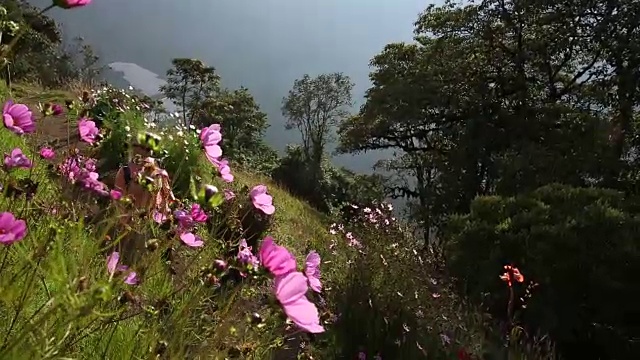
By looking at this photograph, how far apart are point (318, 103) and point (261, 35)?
170 ft

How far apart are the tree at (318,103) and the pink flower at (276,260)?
70.8 feet

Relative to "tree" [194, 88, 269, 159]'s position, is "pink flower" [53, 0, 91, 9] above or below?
above

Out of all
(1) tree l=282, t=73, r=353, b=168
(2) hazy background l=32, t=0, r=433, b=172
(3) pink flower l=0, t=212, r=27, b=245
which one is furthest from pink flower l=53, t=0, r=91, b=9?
(2) hazy background l=32, t=0, r=433, b=172

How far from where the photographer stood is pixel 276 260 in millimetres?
583

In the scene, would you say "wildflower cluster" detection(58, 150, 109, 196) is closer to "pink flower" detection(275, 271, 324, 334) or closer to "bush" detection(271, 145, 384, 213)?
"pink flower" detection(275, 271, 324, 334)

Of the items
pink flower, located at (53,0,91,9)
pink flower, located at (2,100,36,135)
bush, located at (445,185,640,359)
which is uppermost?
pink flower, located at (53,0,91,9)

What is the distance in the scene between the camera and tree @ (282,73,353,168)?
2245 cm

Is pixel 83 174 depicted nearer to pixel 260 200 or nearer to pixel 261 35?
pixel 260 200

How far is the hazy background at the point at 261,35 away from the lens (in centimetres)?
5809

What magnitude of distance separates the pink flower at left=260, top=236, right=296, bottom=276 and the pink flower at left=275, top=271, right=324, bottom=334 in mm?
17

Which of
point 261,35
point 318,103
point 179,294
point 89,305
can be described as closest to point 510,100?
point 179,294

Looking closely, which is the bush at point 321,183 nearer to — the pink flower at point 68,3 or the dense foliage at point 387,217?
the dense foliage at point 387,217

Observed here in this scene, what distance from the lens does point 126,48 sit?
190 ft

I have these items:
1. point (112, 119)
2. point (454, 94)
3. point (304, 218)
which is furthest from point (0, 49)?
point (454, 94)
